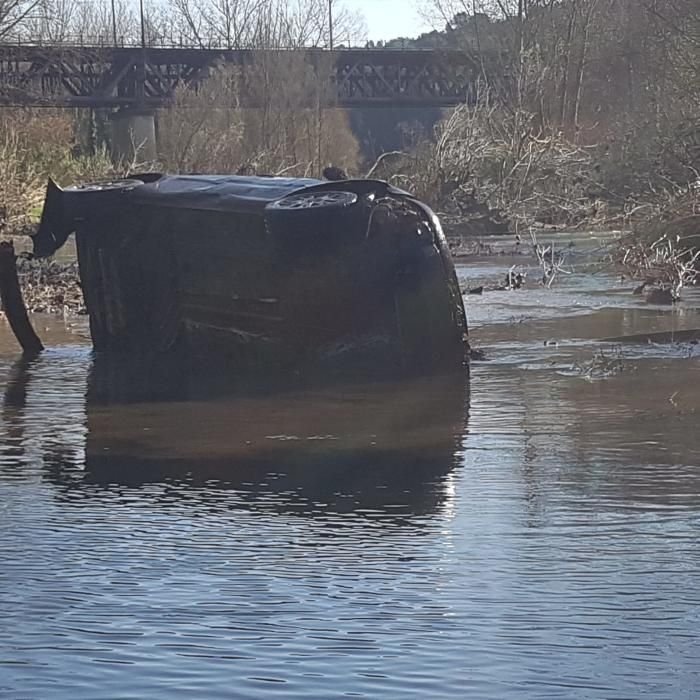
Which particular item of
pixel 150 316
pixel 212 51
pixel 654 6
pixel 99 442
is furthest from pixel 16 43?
pixel 99 442

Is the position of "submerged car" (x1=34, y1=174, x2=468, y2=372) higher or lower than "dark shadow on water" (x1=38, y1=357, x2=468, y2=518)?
higher

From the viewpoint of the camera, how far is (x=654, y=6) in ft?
75.4

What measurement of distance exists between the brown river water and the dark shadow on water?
24 millimetres

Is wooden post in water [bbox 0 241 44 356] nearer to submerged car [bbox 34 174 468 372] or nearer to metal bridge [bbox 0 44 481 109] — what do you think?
submerged car [bbox 34 174 468 372]

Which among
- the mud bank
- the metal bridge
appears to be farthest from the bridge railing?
the mud bank

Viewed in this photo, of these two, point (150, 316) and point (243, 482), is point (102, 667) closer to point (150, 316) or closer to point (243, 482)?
point (243, 482)

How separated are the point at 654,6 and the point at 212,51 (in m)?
28.9

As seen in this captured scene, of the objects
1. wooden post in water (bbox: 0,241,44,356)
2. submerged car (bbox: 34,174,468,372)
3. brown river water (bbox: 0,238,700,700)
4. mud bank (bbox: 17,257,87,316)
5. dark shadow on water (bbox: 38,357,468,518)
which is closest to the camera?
brown river water (bbox: 0,238,700,700)

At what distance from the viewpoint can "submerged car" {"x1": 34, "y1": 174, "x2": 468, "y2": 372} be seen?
9.38m

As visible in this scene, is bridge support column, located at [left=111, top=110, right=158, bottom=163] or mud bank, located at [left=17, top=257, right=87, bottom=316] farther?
bridge support column, located at [left=111, top=110, right=158, bottom=163]

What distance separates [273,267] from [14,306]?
2904mm

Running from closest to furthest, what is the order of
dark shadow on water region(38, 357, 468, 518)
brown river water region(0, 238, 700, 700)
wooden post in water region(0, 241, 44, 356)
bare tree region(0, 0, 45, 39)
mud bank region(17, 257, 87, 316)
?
brown river water region(0, 238, 700, 700) < dark shadow on water region(38, 357, 468, 518) < wooden post in water region(0, 241, 44, 356) < mud bank region(17, 257, 87, 316) < bare tree region(0, 0, 45, 39)

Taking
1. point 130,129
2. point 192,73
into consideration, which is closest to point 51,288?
point 130,129

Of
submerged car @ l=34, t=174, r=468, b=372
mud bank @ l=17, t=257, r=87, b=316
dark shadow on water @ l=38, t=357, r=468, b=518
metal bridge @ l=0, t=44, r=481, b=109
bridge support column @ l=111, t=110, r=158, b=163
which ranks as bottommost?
dark shadow on water @ l=38, t=357, r=468, b=518
